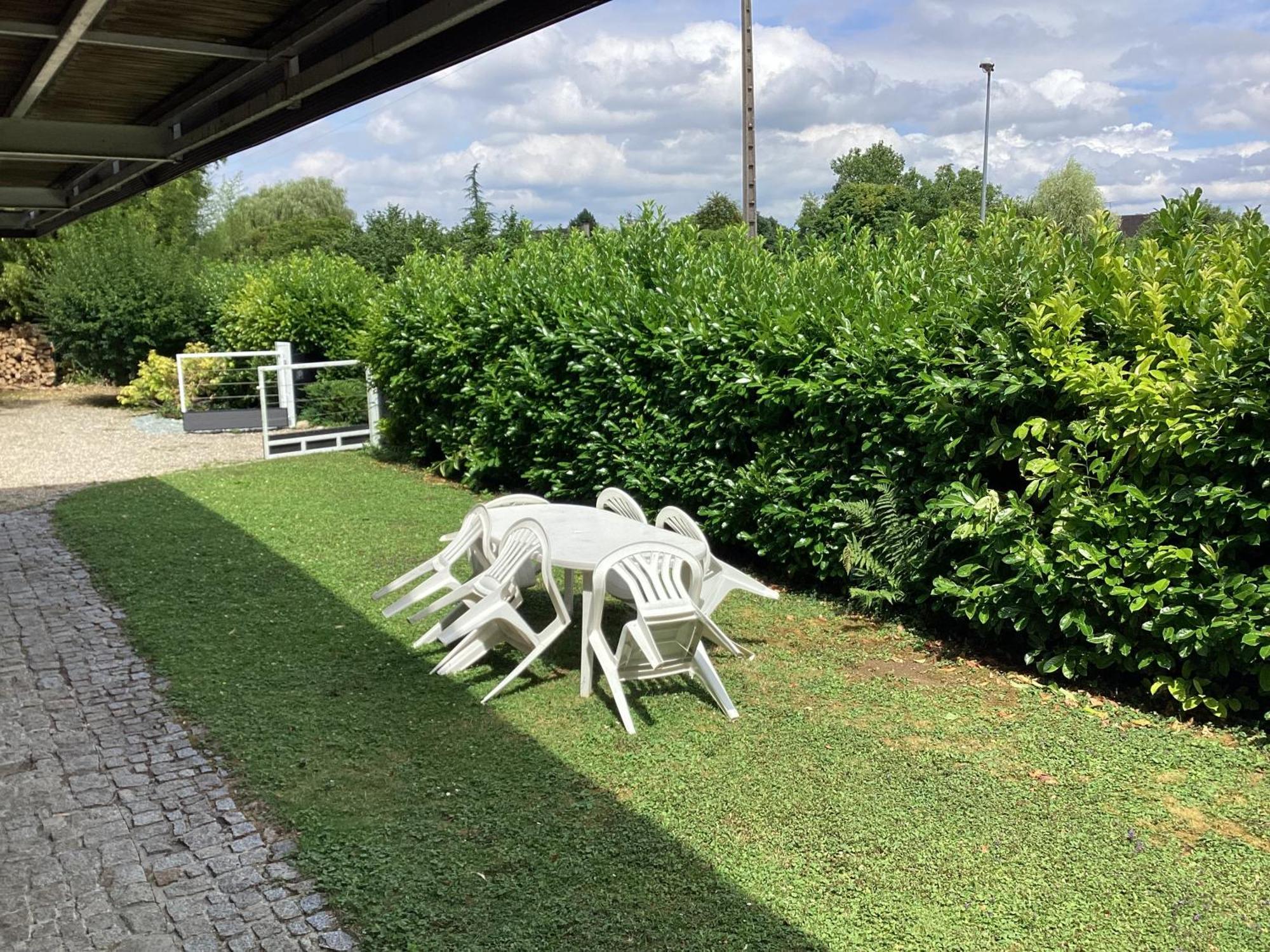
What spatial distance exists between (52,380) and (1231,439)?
26.5 m

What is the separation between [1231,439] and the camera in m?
4.26

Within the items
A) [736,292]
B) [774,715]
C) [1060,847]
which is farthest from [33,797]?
[736,292]

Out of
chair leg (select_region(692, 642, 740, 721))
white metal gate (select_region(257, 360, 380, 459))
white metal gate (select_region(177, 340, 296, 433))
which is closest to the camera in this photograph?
chair leg (select_region(692, 642, 740, 721))

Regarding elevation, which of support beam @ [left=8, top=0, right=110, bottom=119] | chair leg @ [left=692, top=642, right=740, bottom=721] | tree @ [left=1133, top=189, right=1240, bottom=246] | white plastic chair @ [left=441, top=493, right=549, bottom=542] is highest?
support beam @ [left=8, top=0, right=110, bottom=119]

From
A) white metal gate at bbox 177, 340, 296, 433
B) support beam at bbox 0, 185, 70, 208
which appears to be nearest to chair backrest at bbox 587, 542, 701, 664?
support beam at bbox 0, 185, 70, 208

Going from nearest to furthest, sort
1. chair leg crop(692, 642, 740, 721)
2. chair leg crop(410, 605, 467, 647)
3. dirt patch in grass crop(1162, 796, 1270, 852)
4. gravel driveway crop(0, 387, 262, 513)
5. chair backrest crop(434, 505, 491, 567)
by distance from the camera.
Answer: dirt patch in grass crop(1162, 796, 1270, 852) → chair leg crop(692, 642, 740, 721) → chair backrest crop(434, 505, 491, 567) → chair leg crop(410, 605, 467, 647) → gravel driveway crop(0, 387, 262, 513)

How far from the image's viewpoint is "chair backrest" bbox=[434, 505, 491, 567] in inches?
218

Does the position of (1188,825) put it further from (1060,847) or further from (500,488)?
(500,488)

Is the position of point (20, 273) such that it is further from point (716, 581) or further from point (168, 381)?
point (716, 581)

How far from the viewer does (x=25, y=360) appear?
24516 millimetres

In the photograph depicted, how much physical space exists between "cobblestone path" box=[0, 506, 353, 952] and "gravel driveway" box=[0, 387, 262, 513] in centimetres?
613

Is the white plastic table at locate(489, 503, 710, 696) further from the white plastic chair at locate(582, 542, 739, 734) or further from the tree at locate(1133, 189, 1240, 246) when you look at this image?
the tree at locate(1133, 189, 1240, 246)

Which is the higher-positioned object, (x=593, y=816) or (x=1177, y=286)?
(x=1177, y=286)

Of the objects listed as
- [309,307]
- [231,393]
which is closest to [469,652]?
[309,307]
